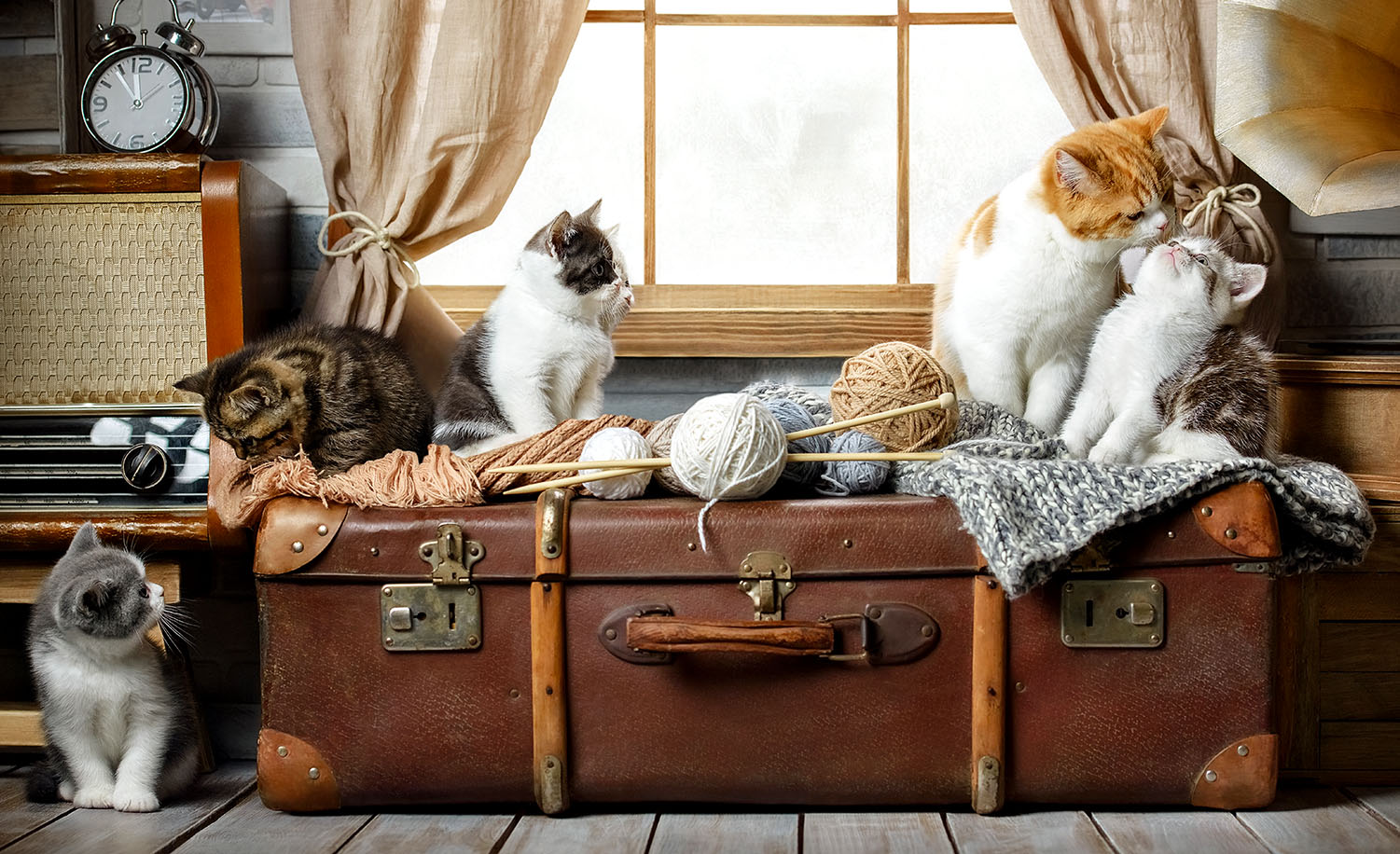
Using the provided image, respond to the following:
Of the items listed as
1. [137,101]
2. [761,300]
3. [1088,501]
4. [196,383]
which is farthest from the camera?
[761,300]

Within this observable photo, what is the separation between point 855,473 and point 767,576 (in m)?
0.18

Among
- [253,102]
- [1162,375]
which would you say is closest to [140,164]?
[253,102]

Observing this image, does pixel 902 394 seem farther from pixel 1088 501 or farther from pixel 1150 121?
pixel 1150 121

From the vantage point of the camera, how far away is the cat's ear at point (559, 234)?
1435 millimetres

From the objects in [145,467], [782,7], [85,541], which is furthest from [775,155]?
[85,541]

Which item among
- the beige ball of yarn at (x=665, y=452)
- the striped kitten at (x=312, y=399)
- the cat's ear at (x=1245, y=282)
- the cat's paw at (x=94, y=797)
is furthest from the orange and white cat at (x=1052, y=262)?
the cat's paw at (x=94, y=797)

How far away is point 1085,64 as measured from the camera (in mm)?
1678

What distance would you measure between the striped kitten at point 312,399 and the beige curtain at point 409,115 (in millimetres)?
A: 190

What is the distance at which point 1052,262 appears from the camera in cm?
142

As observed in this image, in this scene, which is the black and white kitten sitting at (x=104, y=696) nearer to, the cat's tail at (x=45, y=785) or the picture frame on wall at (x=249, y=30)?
the cat's tail at (x=45, y=785)

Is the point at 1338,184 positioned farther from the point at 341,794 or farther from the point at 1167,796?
the point at 341,794

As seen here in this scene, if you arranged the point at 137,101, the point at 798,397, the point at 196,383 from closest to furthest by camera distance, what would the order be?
the point at 196,383
the point at 798,397
the point at 137,101

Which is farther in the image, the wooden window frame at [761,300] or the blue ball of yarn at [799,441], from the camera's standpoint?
the wooden window frame at [761,300]

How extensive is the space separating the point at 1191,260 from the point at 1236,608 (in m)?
0.44
